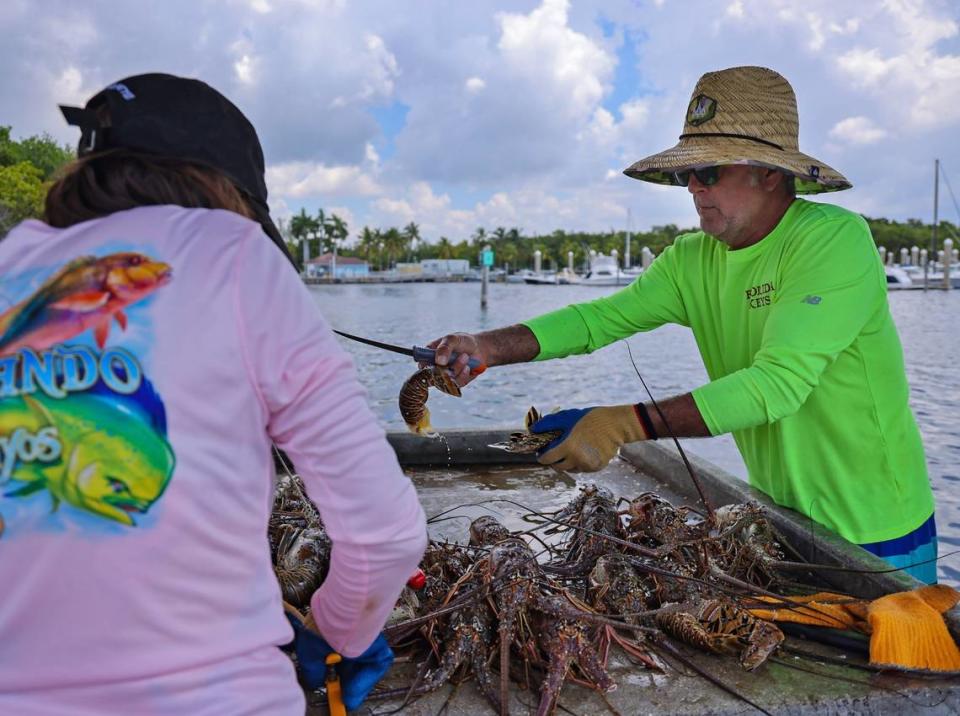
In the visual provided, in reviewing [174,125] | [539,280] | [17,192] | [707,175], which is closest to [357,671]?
[174,125]

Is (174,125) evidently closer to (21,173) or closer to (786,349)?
(786,349)

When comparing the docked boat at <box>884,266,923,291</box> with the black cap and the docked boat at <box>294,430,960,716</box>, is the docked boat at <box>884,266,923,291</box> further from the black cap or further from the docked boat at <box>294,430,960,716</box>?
the black cap

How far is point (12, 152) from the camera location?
46688 mm

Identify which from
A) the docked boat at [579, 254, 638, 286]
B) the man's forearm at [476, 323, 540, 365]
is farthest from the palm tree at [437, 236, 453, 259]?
the man's forearm at [476, 323, 540, 365]

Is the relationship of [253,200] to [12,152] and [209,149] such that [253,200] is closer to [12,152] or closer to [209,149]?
[209,149]

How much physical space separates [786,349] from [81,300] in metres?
2.50

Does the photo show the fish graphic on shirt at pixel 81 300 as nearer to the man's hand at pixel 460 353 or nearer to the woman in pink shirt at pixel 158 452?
the woman in pink shirt at pixel 158 452

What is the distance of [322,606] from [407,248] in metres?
149

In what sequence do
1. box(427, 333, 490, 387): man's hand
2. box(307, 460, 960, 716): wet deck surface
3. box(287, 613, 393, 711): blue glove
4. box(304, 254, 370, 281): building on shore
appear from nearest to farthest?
box(287, 613, 393, 711): blue glove < box(307, 460, 960, 716): wet deck surface < box(427, 333, 490, 387): man's hand < box(304, 254, 370, 281): building on shore

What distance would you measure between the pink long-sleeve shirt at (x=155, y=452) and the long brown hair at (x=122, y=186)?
2.7 inches

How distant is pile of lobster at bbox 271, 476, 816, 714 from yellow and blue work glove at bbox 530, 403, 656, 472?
261mm

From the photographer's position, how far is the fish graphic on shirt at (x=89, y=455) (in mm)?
1210

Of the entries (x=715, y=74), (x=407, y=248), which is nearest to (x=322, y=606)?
(x=715, y=74)

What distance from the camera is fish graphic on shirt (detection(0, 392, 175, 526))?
121 centimetres
